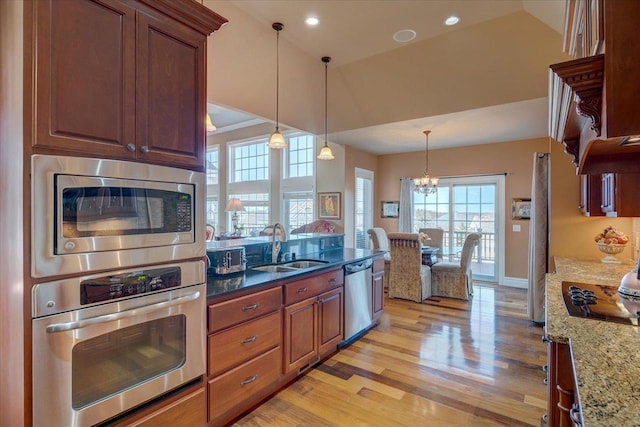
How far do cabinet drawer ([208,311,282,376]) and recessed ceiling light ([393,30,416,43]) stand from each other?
3364mm

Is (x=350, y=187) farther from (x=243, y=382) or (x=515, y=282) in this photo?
(x=243, y=382)

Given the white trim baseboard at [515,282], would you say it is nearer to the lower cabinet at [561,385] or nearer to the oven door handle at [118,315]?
the lower cabinet at [561,385]

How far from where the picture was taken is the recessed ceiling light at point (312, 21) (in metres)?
3.40

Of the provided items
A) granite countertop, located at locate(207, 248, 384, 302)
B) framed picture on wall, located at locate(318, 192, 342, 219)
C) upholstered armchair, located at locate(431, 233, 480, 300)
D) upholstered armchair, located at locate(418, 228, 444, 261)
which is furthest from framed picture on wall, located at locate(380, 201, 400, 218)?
granite countertop, located at locate(207, 248, 384, 302)

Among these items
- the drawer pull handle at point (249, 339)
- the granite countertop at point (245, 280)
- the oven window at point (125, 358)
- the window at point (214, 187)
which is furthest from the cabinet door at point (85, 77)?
the window at point (214, 187)

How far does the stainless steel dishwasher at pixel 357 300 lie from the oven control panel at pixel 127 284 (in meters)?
1.93

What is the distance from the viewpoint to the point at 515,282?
5977 millimetres

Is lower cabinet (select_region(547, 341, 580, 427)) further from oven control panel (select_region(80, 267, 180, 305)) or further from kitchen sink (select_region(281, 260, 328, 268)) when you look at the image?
kitchen sink (select_region(281, 260, 328, 268))

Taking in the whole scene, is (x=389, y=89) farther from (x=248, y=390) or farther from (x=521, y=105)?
(x=248, y=390)

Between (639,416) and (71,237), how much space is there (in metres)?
1.90

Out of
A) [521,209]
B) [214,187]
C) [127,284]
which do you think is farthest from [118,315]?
[214,187]

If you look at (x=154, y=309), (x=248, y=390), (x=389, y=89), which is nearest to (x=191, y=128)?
(x=154, y=309)

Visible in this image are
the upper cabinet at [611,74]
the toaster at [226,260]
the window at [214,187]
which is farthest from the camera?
the window at [214,187]

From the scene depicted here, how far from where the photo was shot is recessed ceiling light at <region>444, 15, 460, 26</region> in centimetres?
339
